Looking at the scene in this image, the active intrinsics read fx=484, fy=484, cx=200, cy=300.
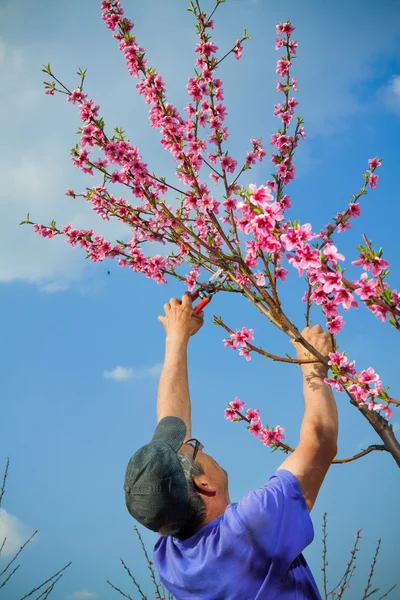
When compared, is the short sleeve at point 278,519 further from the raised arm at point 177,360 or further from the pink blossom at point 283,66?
the pink blossom at point 283,66

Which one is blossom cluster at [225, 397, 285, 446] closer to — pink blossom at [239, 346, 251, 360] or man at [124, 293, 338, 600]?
pink blossom at [239, 346, 251, 360]

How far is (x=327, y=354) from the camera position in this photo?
8.98 ft

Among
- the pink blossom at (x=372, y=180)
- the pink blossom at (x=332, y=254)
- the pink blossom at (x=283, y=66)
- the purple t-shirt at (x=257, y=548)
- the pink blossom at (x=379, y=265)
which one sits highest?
the pink blossom at (x=283, y=66)

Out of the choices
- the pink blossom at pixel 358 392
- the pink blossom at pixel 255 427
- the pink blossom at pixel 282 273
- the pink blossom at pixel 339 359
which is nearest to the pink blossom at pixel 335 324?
the pink blossom at pixel 339 359

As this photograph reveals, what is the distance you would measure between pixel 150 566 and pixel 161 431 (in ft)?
15.2

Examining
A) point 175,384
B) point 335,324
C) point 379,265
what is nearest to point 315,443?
point 379,265

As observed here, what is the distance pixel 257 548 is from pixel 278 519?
0.44ft

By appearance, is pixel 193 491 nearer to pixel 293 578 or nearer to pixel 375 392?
pixel 293 578

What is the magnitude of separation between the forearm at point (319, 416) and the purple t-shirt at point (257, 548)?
193 mm

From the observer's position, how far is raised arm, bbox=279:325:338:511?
5.98 ft

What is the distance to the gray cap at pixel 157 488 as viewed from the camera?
1.83 metres

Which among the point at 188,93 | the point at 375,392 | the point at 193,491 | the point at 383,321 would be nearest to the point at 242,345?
the point at 375,392

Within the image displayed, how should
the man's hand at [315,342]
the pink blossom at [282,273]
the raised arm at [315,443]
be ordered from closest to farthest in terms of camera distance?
1. the raised arm at [315,443]
2. the man's hand at [315,342]
3. the pink blossom at [282,273]

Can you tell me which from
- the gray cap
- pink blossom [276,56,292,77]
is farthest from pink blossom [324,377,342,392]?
pink blossom [276,56,292,77]
